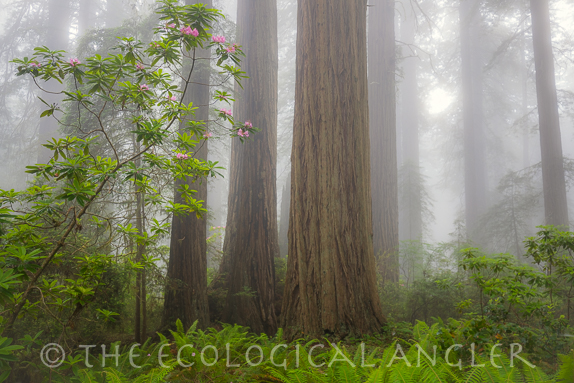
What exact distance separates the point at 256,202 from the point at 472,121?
60.6ft

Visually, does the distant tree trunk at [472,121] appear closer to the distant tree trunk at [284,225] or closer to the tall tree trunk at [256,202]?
the distant tree trunk at [284,225]

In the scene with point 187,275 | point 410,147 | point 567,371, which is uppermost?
point 410,147

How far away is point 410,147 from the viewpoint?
23688 mm

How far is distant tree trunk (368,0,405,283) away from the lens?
8.31 m

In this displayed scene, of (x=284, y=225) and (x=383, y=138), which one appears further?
(x=284, y=225)

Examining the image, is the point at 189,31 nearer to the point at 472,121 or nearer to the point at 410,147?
the point at 472,121

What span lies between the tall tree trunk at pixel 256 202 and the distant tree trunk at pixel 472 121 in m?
13.9

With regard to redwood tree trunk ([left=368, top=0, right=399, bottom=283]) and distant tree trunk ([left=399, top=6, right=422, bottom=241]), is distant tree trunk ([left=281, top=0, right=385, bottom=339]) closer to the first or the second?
redwood tree trunk ([left=368, top=0, right=399, bottom=283])

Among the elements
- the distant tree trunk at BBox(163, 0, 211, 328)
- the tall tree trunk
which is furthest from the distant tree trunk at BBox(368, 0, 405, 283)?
the distant tree trunk at BBox(163, 0, 211, 328)

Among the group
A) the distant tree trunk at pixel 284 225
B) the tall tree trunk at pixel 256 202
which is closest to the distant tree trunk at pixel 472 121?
the distant tree trunk at pixel 284 225

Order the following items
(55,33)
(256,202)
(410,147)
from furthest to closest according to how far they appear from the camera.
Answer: (410,147)
(55,33)
(256,202)

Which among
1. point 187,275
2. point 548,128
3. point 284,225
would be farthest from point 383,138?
point 187,275

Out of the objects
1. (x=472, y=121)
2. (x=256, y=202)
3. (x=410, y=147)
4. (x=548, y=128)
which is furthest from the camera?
(x=410, y=147)

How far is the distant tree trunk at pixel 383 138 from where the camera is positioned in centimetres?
831
